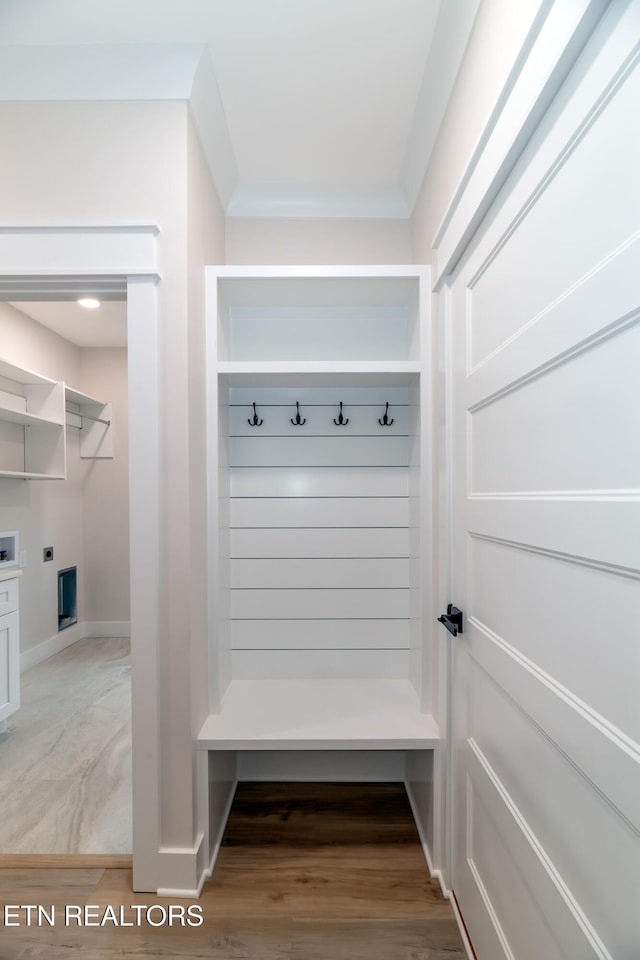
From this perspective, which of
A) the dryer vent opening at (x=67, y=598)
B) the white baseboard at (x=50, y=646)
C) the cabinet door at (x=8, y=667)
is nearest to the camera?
the cabinet door at (x=8, y=667)

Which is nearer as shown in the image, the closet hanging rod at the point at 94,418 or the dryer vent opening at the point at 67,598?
the dryer vent opening at the point at 67,598

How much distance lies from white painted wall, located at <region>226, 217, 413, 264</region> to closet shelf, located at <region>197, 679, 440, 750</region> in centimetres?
189

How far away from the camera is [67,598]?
166 inches

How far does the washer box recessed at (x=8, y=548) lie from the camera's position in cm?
318

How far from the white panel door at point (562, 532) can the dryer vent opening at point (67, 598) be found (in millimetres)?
3897

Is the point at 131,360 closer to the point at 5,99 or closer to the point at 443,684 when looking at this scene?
the point at 5,99

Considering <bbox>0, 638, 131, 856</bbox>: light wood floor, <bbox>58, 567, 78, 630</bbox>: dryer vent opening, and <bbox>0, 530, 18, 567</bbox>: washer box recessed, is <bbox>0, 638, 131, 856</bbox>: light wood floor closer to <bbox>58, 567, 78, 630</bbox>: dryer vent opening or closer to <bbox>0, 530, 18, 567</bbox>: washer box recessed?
<bbox>58, 567, 78, 630</bbox>: dryer vent opening

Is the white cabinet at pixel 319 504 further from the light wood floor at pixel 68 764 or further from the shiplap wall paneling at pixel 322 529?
the light wood floor at pixel 68 764

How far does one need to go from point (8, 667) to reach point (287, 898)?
2.00 meters

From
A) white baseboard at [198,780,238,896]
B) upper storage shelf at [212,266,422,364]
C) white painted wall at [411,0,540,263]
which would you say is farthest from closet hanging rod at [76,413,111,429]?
white painted wall at [411,0,540,263]

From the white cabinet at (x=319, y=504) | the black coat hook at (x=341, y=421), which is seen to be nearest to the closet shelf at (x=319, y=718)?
the white cabinet at (x=319, y=504)

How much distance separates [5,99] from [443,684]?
2392mm

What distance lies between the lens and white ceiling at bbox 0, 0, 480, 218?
52.8 inches

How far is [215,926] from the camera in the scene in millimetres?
1411
